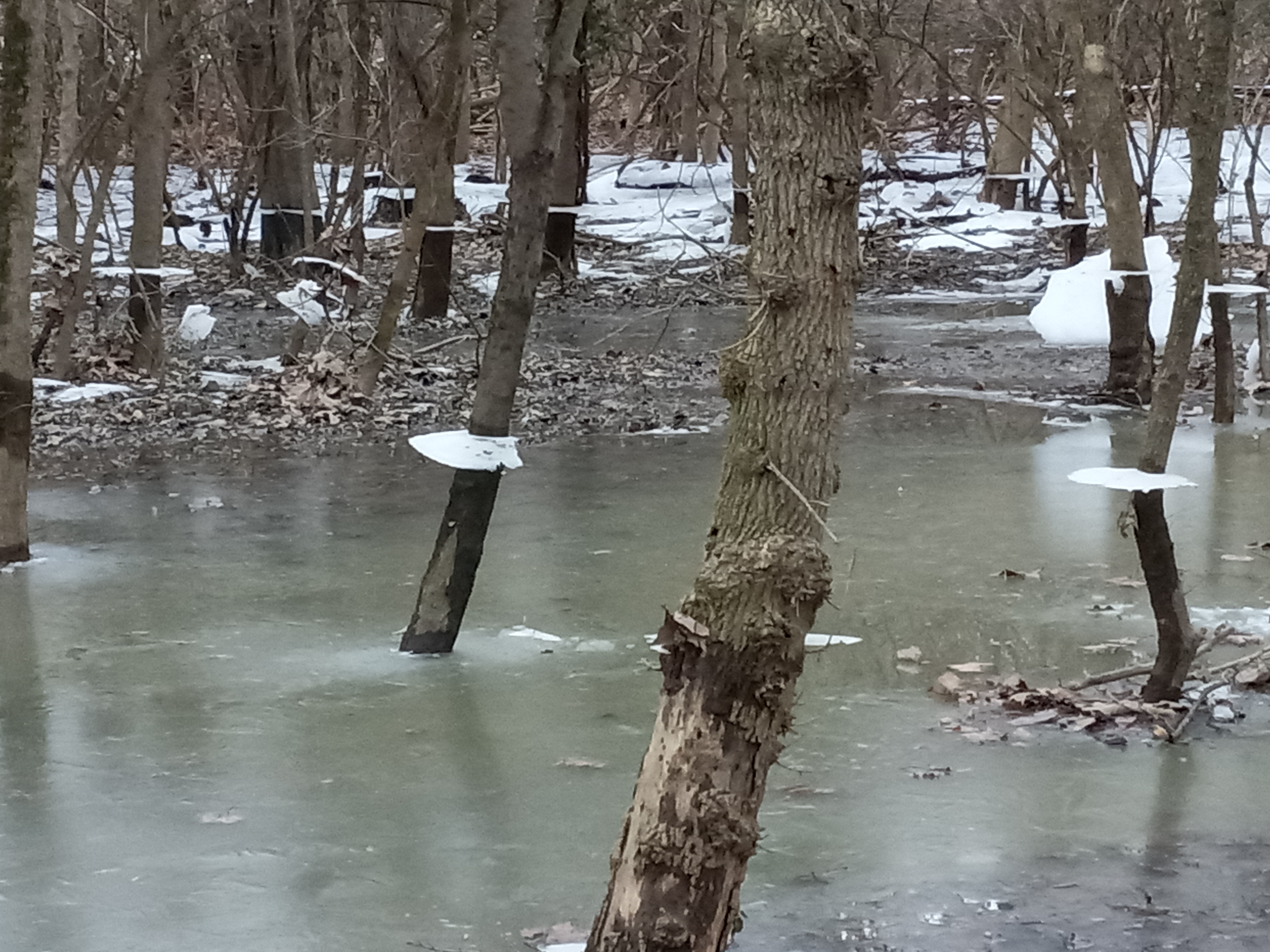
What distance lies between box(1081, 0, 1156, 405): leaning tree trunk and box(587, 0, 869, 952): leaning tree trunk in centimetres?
869

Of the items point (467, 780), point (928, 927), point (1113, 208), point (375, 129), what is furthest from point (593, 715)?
point (375, 129)

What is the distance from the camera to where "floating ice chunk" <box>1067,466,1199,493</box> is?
4.84 m

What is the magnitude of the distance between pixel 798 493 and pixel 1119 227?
915cm

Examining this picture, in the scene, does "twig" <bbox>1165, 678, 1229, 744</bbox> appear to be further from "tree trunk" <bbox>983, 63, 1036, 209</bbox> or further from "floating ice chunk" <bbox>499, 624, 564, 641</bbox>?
"tree trunk" <bbox>983, 63, 1036, 209</bbox>

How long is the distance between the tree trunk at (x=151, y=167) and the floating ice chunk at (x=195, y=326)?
2.26 m

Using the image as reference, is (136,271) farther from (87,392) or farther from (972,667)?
(972,667)

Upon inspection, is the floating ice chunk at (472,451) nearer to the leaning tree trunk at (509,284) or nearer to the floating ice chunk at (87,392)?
the leaning tree trunk at (509,284)

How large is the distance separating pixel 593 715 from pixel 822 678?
954mm

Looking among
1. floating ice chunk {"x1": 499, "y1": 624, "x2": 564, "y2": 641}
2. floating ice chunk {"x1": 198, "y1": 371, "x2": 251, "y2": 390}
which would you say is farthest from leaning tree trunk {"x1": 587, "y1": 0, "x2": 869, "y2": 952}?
floating ice chunk {"x1": 198, "y1": 371, "x2": 251, "y2": 390}

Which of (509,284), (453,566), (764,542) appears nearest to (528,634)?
(453,566)

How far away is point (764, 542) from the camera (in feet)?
11.3

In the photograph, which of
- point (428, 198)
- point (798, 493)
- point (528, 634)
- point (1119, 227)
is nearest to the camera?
point (798, 493)

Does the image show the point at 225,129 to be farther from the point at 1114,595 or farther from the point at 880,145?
the point at 1114,595

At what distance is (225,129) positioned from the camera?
101 feet
